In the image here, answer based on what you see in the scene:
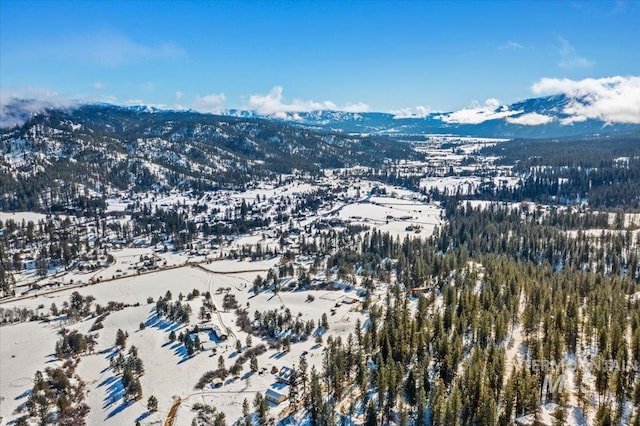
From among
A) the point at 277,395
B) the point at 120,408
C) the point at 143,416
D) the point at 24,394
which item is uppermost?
the point at 277,395

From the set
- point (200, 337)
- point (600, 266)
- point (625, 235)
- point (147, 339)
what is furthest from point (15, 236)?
point (625, 235)

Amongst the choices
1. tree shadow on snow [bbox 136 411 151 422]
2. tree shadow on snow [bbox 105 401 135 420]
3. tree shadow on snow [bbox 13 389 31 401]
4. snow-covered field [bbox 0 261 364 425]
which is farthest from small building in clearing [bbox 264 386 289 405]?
tree shadow on snow [bbox 13 389 31 401]

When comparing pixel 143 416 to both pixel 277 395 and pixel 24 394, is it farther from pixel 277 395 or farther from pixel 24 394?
pixel 24 394

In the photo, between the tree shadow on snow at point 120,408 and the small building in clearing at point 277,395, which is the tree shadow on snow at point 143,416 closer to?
the tree shadow on snow at point 120,408

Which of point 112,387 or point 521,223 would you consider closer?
point 112,387

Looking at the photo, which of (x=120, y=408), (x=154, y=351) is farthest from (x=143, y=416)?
(x=154, y=351)

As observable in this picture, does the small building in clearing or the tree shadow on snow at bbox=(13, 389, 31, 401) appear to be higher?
the small building in clearing

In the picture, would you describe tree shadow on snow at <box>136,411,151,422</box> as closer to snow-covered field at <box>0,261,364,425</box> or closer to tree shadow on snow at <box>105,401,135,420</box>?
snow-covered field at <box>0,261,364,425</box>

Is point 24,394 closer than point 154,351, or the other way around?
point 24,394

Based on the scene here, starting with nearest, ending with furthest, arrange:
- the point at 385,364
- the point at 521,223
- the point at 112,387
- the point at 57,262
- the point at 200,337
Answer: the point at 385,364, the point at 112,387, the point at 200,337, the point at 57,262, the point at 521,223

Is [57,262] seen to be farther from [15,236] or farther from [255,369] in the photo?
[255,369]

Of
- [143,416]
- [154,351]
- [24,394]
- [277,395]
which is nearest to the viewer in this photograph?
[143,416]
